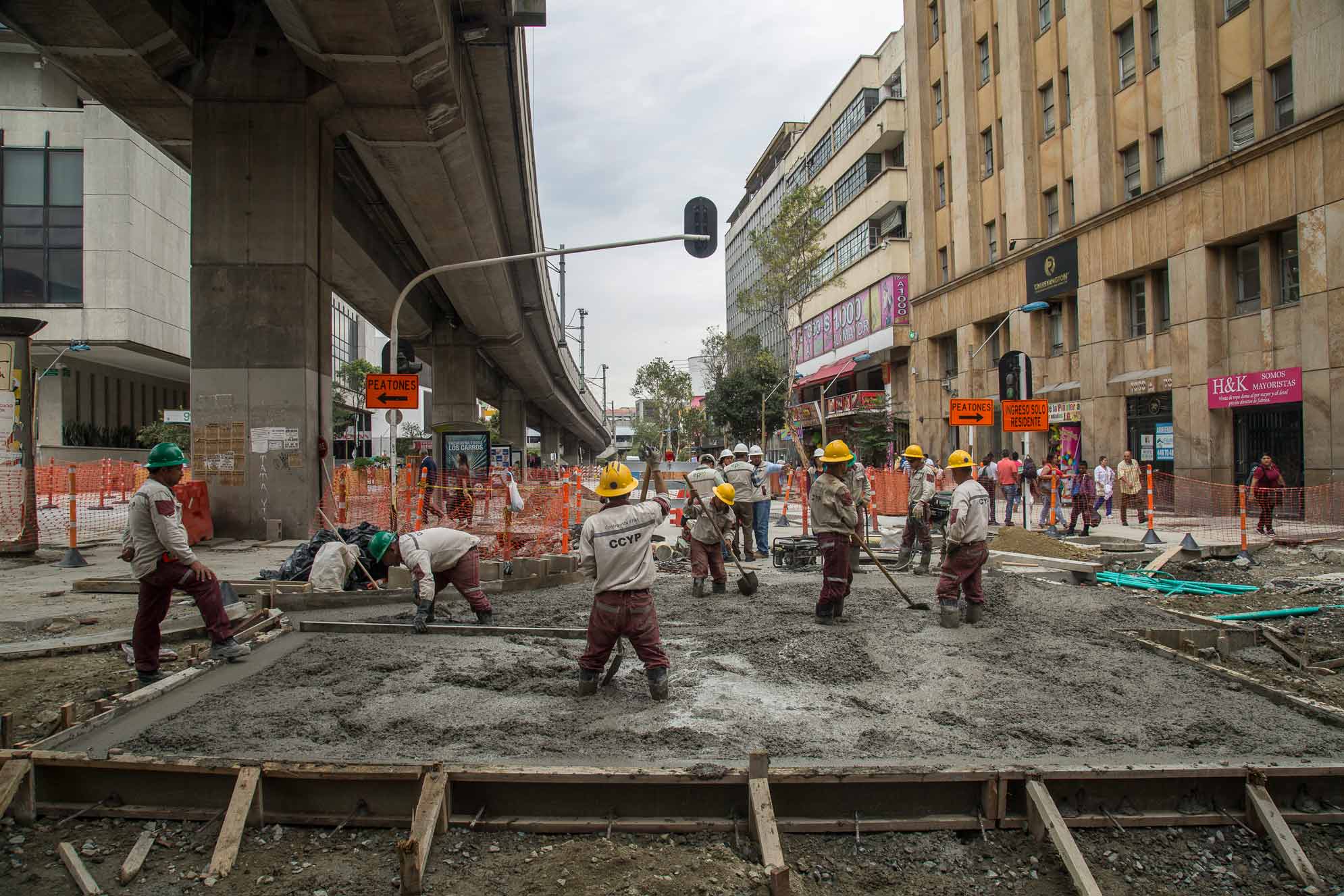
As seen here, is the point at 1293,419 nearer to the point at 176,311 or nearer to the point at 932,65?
the point at 932,65

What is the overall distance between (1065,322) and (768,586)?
74.1 feet

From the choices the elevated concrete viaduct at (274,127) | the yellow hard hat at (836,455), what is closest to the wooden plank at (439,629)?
the yellow hard hat at (836,455)

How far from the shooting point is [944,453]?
116 feet

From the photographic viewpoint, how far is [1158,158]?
24.2 metres

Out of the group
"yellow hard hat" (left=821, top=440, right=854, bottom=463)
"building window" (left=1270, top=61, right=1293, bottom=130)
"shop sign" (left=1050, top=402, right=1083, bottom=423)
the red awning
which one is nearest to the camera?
"yellow hard hat" (left=821, top=440, right=854, bottom=463)

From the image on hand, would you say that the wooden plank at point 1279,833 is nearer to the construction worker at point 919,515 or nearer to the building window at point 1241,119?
the construction worker at point 919,515

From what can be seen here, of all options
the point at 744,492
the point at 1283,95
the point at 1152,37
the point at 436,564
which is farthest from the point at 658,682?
the point at 1152,37

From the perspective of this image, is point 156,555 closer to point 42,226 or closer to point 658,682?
point 658,682

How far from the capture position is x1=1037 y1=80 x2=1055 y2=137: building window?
29.2m

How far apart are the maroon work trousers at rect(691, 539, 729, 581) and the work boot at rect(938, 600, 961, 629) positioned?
285 centimetres

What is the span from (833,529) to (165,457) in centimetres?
567

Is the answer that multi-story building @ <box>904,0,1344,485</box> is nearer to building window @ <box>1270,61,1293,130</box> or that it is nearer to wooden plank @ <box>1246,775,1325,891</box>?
building window @ <box>1270,61,1293,130</box>

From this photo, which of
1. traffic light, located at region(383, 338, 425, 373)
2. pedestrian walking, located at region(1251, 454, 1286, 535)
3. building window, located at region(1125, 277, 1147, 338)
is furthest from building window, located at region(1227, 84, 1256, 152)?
traffic light, located at region(383, 338, 425, 373)

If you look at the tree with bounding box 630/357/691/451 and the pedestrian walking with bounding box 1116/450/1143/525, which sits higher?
the tree with bounding box 630/357/691/451
